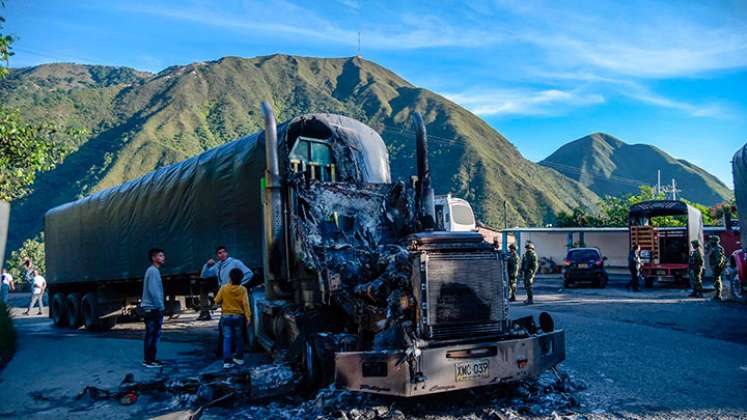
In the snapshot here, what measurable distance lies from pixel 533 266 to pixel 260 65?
163m

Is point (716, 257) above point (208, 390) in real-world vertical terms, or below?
above

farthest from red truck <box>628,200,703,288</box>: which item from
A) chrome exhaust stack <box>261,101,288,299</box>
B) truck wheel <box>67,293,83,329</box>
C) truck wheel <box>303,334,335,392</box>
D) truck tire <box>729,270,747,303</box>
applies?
truck wheel <box>67,293,83,329</box>

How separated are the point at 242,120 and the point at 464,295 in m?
121

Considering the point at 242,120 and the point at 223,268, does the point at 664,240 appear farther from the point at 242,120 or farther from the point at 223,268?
the point at 242,120

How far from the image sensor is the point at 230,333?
8062mm

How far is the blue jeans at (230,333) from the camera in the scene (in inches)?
313

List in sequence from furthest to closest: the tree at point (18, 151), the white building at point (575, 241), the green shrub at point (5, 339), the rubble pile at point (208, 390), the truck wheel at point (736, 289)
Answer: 1. the white building at point (575, 241)
2. the truck wheel at point (736, 289)
3. the tree at point (18, 151)
4. the green shrub at point (5, 339)
5. the rubble pile at point (208, 390)

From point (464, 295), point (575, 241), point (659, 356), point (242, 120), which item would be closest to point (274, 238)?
point (464, 295)

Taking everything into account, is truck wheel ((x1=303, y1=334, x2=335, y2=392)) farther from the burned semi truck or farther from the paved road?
the paved road

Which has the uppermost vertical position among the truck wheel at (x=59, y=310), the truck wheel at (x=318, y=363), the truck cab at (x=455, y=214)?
the truck cab at (x=455, y=214)

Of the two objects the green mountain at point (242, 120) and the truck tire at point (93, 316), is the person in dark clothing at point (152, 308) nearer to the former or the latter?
the truck tire at point (93, 316)

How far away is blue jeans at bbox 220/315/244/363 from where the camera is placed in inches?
313

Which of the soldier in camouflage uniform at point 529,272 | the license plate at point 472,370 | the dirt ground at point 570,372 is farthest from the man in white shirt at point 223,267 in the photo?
the soldier in camouflage uniform at point 529,272

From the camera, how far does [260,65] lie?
169m
